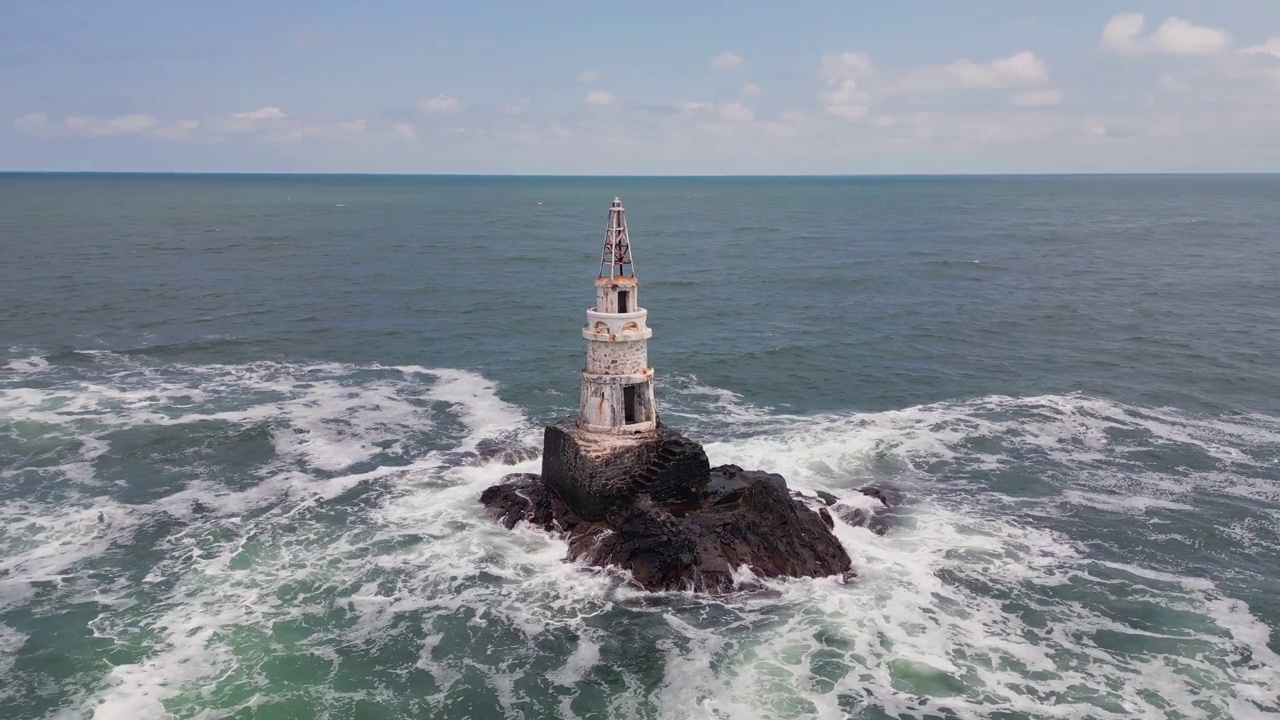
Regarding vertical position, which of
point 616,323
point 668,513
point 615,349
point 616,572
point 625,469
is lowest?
point 616,572

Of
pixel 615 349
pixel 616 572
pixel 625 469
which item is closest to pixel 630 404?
pixel 615 349

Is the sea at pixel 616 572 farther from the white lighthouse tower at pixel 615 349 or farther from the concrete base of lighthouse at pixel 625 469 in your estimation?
the white lighthouse tower at pixel 615 349

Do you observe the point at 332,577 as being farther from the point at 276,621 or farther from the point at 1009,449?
the point at 1009,449

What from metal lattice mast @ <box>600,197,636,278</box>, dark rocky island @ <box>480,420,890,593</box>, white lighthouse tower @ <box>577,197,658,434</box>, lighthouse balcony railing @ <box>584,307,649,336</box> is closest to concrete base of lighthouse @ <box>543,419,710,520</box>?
dark rocky island @ <box>480,420,890,593</box>

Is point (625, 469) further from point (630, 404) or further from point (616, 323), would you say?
point (616, 323)

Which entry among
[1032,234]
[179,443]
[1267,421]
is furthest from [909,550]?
[1032,234]

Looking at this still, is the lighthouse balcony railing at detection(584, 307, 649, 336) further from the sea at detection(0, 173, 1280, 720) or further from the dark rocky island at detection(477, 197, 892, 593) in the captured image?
the sea at detection(0, 173, 1280, 720)

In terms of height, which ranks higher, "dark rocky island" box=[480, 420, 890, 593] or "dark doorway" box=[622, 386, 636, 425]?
"dark doorway" box=[622, 386, 636, 425]
